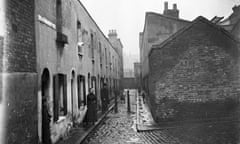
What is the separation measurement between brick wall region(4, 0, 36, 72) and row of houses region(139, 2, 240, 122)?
238 inches

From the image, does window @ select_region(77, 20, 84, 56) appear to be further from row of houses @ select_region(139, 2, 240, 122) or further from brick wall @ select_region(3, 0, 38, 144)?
brick wall @ select_region(3, 0, 38, 144)

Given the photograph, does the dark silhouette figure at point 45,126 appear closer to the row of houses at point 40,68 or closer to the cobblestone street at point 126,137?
the row of houses at point 40,68

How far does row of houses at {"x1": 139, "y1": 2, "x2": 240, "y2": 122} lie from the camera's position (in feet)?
33.6

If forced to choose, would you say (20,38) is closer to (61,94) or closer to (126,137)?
(61,94)

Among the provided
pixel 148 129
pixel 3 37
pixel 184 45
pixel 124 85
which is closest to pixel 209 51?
pixel 184 45

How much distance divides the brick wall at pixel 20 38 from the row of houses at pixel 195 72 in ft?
19.9

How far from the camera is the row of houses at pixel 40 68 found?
4590 mm

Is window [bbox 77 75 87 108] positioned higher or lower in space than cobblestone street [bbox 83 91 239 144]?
higher

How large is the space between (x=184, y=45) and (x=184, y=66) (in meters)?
0.99

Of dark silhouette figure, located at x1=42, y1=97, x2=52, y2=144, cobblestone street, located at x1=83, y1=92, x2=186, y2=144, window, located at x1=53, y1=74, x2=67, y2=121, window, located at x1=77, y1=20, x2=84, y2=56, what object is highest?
window, located at x1=77, y1=20, x2=84, y2=56

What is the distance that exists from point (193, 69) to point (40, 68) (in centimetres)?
705

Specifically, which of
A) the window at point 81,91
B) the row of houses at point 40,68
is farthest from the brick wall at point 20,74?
the window at point 81,91

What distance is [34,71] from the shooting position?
5.79 metres

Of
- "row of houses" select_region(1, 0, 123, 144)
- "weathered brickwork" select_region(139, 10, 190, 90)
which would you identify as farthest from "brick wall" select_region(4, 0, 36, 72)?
"weathered brickwork" select_region(139, 10, 190, 90)
